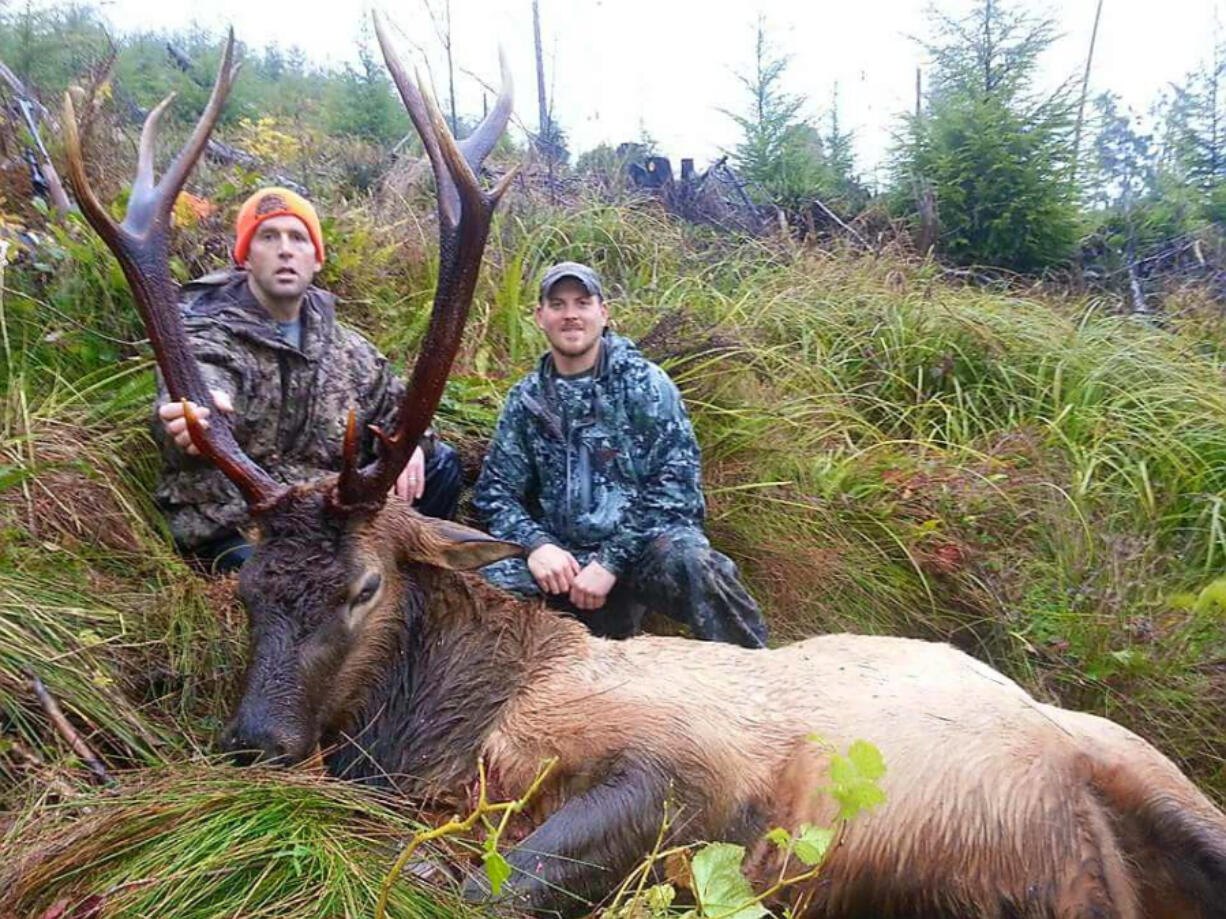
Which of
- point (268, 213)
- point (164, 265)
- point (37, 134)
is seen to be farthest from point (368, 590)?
point (37, 134)

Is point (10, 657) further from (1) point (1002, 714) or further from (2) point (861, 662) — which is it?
(1) point (1002, 714)

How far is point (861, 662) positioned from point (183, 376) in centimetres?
242

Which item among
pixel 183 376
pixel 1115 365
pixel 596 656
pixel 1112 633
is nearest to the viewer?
pixel 596 656

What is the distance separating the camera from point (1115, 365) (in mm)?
6473

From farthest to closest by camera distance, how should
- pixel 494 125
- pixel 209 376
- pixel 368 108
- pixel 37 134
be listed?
pixel 368 108
pixel 37 134
pixel 209 376
pixel 494 125

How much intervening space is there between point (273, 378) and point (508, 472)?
1.15 metres

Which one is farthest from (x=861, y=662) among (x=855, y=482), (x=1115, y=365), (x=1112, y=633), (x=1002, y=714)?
(x=1115, y=365)

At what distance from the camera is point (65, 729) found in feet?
9.32

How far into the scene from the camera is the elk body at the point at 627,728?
273 centimetres

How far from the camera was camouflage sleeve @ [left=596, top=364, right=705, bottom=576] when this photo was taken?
13.7ft

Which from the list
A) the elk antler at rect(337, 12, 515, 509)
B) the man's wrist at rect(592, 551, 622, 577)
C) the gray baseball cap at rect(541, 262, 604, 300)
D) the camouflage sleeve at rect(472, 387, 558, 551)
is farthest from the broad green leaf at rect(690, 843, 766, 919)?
the gray baseball cap at rect(541, 262, 604, 300)

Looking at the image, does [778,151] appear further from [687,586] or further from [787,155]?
[687,586]

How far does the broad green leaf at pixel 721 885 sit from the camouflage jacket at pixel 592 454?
226 cm

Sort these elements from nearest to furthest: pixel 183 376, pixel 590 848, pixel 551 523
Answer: pixel 590 848, pixel 183 376, pixel 551 523
